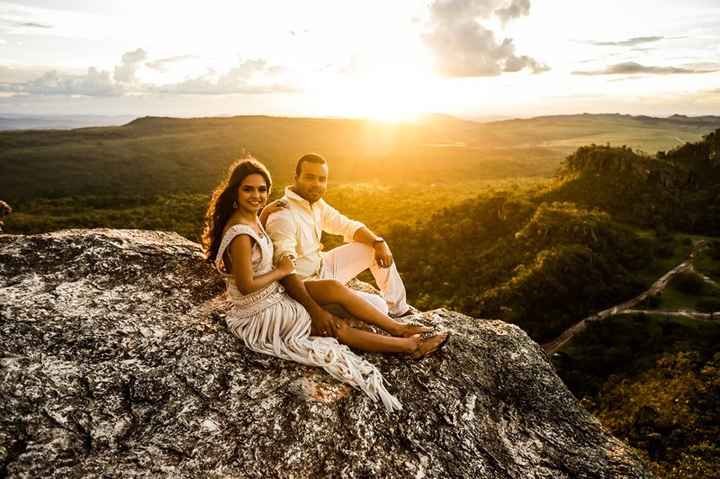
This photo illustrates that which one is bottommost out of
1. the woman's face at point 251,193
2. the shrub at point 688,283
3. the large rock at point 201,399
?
the shrub at point 688,283

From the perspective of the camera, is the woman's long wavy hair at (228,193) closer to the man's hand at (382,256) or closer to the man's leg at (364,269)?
the man's leg at (364,269)

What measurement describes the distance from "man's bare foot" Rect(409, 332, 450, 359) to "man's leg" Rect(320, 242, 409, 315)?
110cm

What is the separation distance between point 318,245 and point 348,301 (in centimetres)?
109

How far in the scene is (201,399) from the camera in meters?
4.52

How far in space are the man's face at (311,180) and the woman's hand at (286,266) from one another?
40.6 inches

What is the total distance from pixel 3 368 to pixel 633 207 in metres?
59.7

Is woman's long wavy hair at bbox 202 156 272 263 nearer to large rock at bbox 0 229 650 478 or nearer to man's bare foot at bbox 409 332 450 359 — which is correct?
large rock at bbox 0 229 650 478

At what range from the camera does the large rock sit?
13.2ft

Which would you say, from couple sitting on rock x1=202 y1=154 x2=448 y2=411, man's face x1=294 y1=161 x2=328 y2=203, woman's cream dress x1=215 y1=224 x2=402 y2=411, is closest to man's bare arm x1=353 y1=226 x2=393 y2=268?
couple sitting on rock x1=202 y1=154 x2=448 y2=411

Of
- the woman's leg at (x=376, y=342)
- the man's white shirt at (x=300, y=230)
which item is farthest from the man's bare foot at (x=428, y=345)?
the man's white shirt at (x=300, y=230)

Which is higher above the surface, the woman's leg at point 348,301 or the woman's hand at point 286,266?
the woman's hand at point 286,266

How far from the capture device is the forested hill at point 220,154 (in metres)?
91.3

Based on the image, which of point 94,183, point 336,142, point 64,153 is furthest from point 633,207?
point 336,142

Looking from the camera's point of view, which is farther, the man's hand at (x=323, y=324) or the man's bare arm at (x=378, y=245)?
the man's bare arm at (x=378, y=245)
